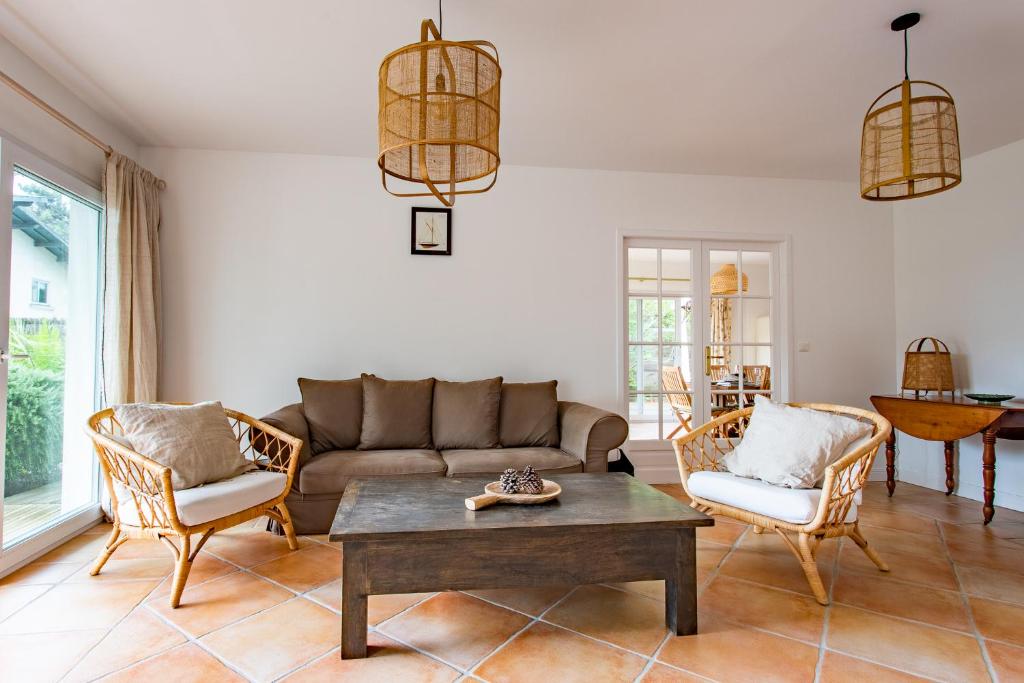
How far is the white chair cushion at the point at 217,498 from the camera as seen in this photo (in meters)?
2.29

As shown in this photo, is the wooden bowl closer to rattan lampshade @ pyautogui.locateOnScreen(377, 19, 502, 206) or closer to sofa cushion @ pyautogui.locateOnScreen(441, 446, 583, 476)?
sofa cushion @ pyautogui.locateOnScreen(441, 446, 583, 476)

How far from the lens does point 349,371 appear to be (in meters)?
4.05

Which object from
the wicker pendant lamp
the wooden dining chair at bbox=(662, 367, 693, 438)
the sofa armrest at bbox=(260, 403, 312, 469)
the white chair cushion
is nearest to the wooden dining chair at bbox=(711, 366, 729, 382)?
the wooden dining chair at bbox=(662, 367, 693, 438)

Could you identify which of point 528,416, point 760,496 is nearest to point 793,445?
point 760,496

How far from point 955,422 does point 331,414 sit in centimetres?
385

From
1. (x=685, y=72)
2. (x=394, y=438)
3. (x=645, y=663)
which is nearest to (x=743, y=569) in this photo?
(x=645, y=663)

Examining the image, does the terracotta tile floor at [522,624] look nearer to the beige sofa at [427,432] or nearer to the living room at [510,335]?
the living room at [510,335]

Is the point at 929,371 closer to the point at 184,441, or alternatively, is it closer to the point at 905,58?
the point at 905,58

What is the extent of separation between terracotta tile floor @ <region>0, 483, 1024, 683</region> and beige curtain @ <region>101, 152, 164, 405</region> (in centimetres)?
99

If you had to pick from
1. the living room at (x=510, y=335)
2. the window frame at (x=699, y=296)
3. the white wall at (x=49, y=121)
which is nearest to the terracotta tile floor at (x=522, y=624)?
the living room at (x=510, y=335)

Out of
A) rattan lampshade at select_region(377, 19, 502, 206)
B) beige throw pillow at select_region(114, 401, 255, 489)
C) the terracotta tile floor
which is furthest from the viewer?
beige throw pillow at select_region(114, 401, 255, 489)

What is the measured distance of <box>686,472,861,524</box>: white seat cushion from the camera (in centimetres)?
233

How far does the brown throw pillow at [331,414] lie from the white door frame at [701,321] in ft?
6.42

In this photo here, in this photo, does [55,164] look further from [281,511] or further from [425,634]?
[425,634]
